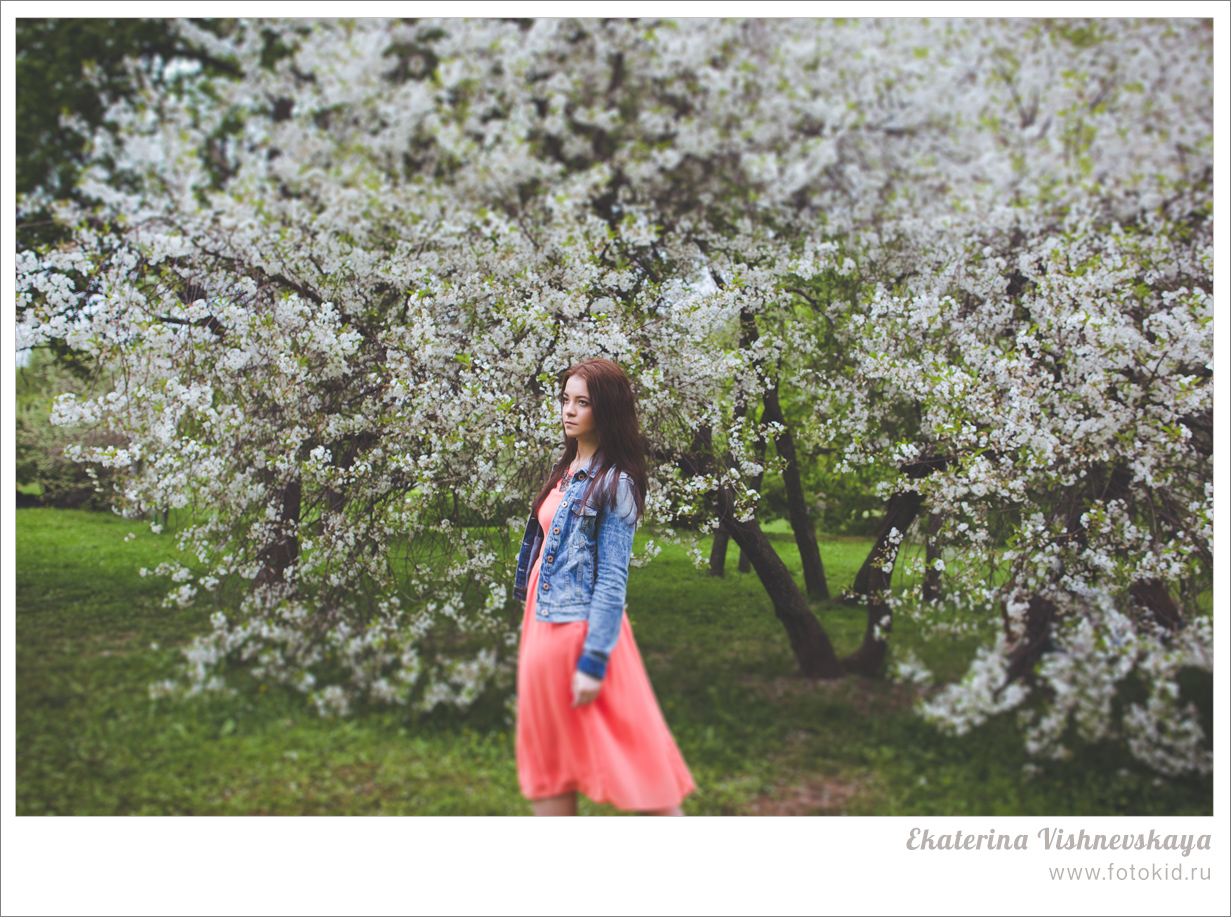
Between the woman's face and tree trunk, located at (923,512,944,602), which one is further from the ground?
the woman's face

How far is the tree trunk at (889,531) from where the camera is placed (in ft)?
11.4

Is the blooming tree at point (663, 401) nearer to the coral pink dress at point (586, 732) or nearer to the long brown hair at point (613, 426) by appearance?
the long brown hair at point (613, 426)

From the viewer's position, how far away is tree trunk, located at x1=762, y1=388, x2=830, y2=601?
357 centimetres

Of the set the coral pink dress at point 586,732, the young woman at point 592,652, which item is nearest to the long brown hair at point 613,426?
the young woman at point 592,652

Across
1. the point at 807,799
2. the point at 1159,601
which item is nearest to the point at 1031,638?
the point at 1159,601

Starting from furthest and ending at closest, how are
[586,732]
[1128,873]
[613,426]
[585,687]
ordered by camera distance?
1. [1128,873]
2. [613,426]
3. [586,732]
4. [585,687]

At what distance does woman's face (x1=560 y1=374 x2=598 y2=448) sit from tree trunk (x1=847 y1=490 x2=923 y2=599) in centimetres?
180

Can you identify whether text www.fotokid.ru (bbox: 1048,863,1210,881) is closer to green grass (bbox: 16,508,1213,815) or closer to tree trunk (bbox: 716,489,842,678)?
green grass (bbox: 16,508,1213,815)

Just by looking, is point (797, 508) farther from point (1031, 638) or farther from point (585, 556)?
point (585, 556)

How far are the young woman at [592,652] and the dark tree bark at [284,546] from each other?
5.24 feet

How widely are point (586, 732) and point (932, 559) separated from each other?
6.92 feet

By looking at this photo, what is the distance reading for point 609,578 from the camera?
2.34 metres

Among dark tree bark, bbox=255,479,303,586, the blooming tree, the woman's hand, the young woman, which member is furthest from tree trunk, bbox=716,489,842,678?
dark tree bark, bbox=255,479,303,586

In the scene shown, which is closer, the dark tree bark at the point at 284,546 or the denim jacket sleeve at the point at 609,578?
the denim jacket sleeve at the point at 609,578
